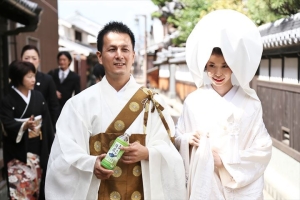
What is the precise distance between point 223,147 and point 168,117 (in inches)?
16.9

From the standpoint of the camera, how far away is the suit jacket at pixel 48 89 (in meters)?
5.78

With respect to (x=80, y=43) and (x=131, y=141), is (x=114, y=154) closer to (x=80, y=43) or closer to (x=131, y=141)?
(x=131, y=141)

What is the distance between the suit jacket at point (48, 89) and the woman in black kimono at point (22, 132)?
2.60ft

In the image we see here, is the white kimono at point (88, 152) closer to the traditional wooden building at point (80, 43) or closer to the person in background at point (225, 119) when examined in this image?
the person in background at point (225, 119)

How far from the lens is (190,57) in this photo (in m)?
3.25

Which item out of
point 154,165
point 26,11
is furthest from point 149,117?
point 26,11

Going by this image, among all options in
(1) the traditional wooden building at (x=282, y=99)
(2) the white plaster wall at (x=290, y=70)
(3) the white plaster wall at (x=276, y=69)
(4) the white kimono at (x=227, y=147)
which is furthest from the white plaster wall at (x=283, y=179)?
(4) the white kimono at (x=227, y=147)

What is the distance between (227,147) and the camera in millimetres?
3092

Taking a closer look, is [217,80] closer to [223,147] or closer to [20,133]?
[223,147]

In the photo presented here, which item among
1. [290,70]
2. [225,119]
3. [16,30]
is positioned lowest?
[225,119]

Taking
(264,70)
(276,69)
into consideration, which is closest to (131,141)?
(276,69)

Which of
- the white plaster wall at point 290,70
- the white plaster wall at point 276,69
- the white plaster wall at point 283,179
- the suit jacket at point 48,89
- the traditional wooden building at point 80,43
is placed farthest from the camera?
the traditional wooden building at point 80,43

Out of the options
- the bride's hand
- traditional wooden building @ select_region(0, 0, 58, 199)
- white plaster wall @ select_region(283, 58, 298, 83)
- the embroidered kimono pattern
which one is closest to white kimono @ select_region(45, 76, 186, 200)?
the bride's hand

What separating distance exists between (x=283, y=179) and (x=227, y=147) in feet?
11.0
